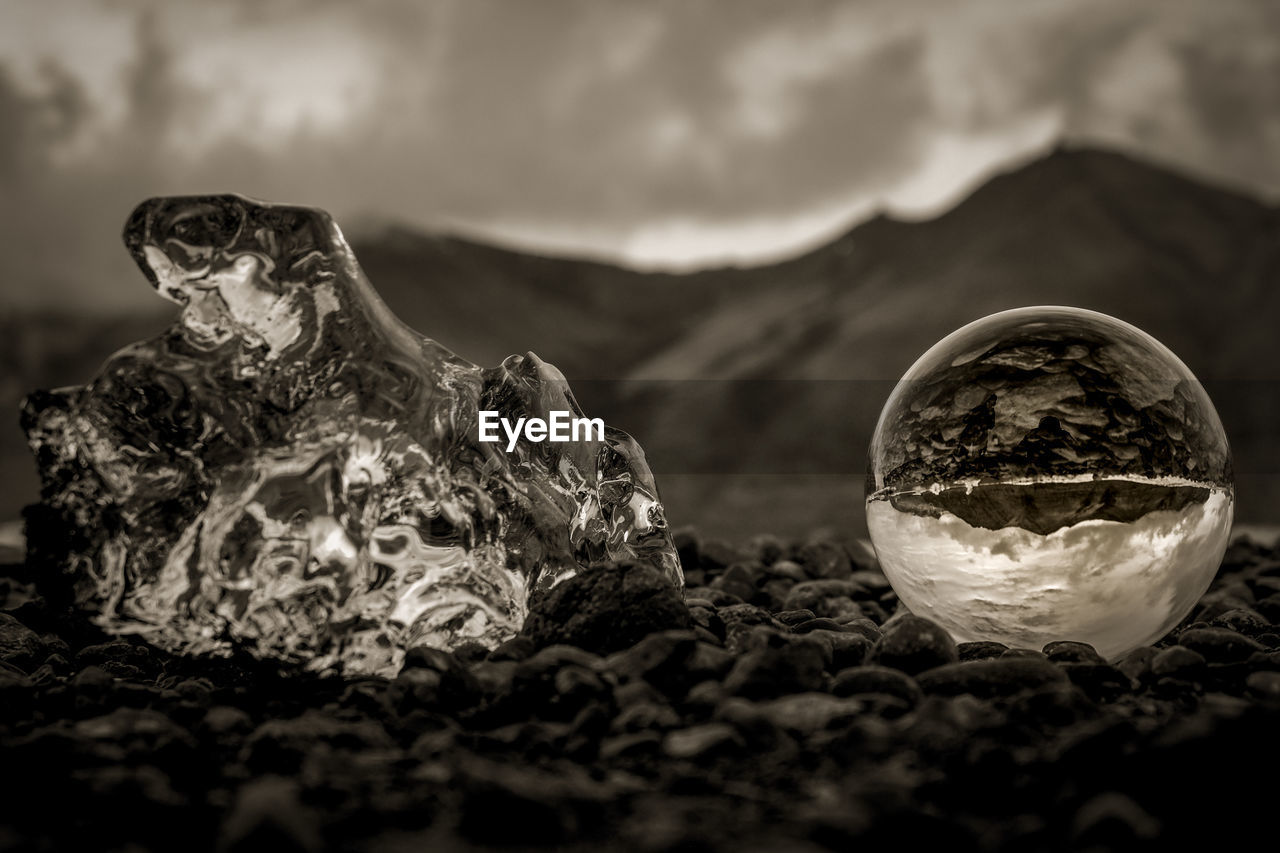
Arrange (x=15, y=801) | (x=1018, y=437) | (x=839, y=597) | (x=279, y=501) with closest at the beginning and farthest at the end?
(x=15, y=801), (x=279, y=501), (x=1018, y=437), (x=839, y=597)

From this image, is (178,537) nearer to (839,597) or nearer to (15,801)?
(15,801)

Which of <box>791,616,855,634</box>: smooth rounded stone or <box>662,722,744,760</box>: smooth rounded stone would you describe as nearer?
<box>662,722,744,760</box>: smooth rounded stone

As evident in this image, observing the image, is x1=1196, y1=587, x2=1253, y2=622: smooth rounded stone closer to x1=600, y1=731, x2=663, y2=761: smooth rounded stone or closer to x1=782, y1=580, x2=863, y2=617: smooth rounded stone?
x1=782, y1=580, x2=863, y2=617: smooth rounded stone

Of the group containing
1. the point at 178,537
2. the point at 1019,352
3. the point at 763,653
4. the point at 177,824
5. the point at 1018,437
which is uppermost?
the point at 1019,352

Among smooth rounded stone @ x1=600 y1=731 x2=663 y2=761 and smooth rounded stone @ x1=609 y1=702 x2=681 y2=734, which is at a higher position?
smooth rounded stone @ x1=609 y1=702 x2=681 y2=734

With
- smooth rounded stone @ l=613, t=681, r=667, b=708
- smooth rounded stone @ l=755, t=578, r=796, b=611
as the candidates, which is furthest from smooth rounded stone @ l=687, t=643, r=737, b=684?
smooth rounded stone @ l=755, t=578, r=796, b=611

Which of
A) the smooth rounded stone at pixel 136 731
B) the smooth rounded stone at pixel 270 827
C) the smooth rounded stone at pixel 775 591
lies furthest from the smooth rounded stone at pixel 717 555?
the smooth rounded stone at pixel 270 827

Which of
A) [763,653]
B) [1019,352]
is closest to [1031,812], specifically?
[763,653]
